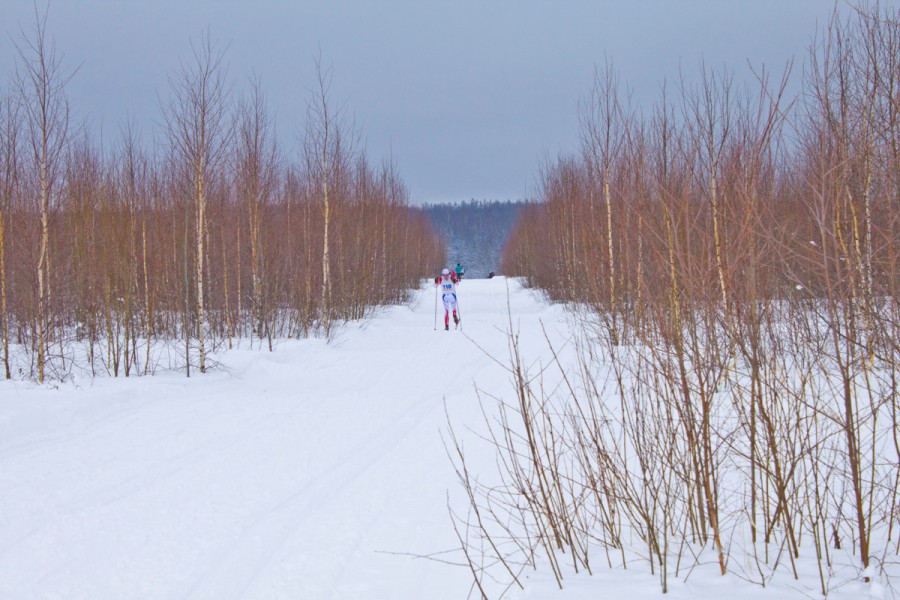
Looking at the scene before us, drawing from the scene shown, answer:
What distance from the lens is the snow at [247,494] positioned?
3.26 meters

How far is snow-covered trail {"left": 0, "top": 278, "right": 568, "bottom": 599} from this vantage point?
11.1ft

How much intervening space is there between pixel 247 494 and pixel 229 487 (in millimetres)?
257

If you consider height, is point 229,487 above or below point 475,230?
below

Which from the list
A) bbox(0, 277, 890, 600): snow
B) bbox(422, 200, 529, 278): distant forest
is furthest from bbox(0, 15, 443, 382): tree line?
bbox(422, 200, 529, 278): distant forest

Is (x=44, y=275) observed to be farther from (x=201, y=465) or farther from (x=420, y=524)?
(x=420, y=524)

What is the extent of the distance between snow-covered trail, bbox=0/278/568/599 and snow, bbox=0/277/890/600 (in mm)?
15

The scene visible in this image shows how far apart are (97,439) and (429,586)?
15.6 feet

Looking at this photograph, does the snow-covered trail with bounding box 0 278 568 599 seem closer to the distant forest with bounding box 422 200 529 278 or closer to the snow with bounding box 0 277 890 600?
the snow with bounding box 0 277 890 600

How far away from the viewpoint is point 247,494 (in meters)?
4.70

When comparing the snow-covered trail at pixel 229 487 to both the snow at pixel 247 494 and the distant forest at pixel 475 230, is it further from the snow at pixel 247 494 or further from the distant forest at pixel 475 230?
the distant forest at pixel 475 230

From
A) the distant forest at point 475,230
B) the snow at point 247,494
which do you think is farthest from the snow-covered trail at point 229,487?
the distant forest at point 475,230

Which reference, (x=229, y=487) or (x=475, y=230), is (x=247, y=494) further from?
(x=475, y=230)

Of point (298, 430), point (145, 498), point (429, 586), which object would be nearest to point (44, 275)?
point (298, 430)

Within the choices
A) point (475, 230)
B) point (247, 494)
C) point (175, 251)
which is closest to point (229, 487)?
point (247, 494)
